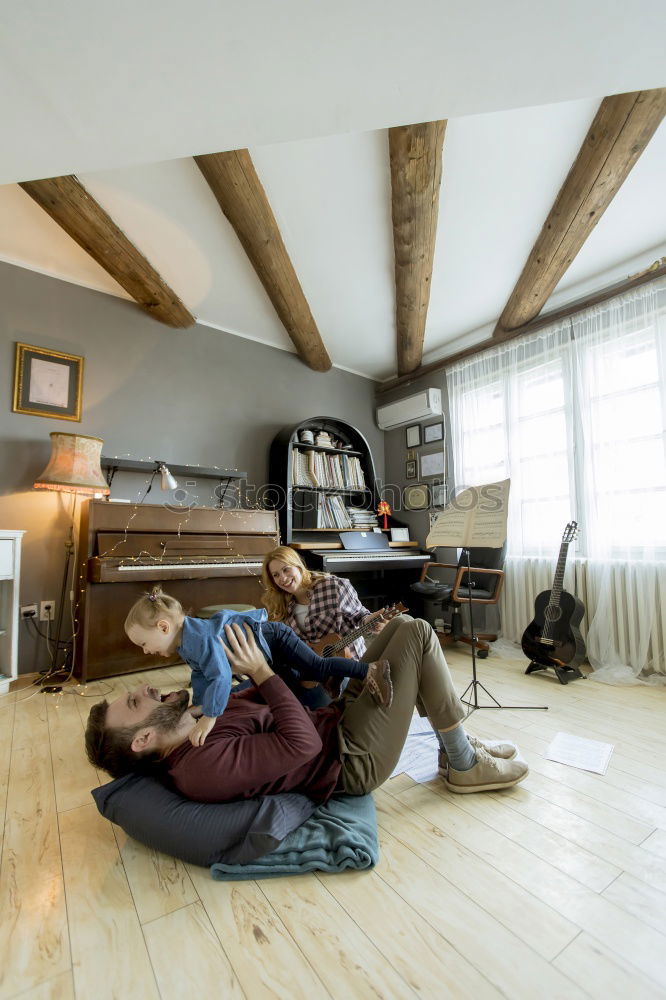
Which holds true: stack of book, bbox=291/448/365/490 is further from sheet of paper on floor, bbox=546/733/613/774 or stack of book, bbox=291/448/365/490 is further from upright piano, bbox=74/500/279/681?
sheet of paper on floor, bbox=546/733/613/774

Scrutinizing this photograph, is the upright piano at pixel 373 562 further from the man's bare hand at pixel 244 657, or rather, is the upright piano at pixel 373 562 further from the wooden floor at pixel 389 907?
the man's bare hand at pixel 244 657

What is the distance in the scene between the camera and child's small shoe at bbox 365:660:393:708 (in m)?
1.31

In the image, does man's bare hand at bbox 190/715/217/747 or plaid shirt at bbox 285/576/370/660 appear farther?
plaid shirt at bbox 285/576/370/660

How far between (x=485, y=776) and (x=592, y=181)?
268 centimetres

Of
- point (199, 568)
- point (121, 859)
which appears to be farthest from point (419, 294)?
point (121, 859)

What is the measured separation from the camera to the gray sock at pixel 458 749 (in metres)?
1.46

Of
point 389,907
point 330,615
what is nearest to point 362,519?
point 330,615

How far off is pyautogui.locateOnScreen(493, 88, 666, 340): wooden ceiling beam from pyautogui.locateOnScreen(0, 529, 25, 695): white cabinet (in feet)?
11.5

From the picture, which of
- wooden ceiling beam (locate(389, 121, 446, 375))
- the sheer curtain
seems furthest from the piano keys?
wooden ceiling beam (locate(389, 121, 446, 375))

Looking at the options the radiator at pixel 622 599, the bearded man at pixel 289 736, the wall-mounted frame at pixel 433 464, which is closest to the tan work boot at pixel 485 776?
the bearded man at pixel 289 736

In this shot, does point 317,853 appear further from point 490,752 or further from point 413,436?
point 413,436

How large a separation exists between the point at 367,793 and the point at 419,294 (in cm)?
300

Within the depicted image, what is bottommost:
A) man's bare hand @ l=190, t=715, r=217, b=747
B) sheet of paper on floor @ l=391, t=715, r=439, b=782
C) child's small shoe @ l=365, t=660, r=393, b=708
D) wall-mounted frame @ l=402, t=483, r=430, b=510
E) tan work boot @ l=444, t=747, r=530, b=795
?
sheet of paper on floor @ l=391, t=715, r=439, b=782

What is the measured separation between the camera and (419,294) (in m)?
3.12
